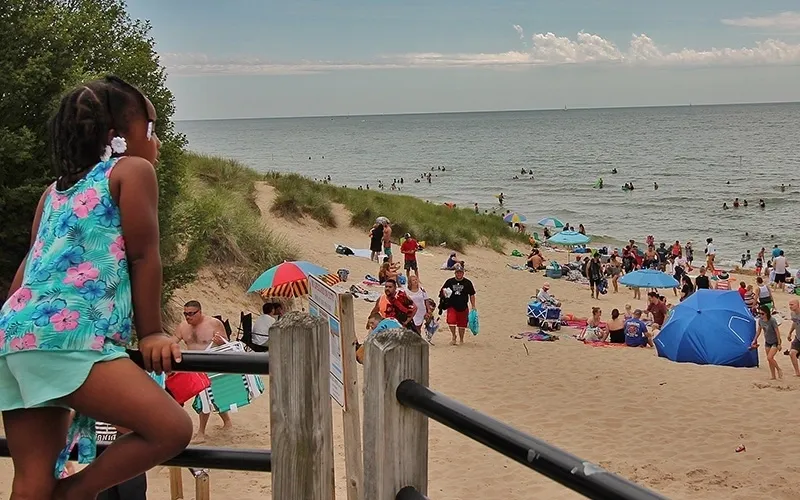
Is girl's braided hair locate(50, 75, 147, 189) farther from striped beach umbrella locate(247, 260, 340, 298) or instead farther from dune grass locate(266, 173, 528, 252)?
→ dune grass locate(266, 173, 528, 252)

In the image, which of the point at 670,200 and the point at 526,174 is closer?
the point at 670,200

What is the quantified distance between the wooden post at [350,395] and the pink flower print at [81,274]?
9.56 feet

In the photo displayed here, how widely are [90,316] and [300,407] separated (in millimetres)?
653

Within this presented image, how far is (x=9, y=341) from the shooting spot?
75.7 inches

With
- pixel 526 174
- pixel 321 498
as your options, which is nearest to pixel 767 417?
pixel 321 498

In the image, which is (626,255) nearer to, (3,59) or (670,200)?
(3,59)

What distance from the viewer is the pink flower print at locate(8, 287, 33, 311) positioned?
1971 millimetres

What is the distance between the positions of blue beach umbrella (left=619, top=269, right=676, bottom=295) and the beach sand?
2.70 m

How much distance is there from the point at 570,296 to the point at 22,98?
17243 mm

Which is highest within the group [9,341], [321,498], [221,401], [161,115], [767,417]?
[161,115]

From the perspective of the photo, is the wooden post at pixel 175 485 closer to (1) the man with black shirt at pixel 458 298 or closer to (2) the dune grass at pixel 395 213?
(1) the man with black shirt at pixel 458 298

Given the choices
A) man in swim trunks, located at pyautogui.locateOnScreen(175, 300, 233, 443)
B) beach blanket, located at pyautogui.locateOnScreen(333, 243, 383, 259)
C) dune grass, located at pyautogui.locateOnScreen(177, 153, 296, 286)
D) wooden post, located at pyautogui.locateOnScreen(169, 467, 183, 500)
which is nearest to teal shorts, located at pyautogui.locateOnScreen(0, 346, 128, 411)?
wooden post, located at pyautogui.locateOnScreen(169, 467, 183, 500)

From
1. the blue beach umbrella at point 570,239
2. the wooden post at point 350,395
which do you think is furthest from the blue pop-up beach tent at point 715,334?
the blue beach umbrella at point 570,239

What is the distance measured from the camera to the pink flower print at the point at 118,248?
202 cm
